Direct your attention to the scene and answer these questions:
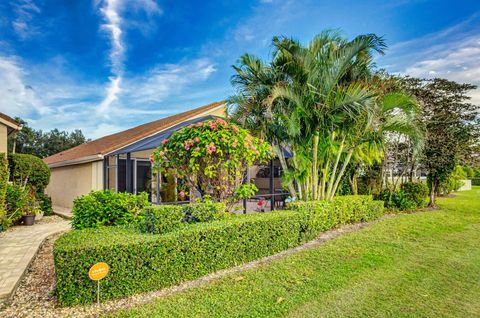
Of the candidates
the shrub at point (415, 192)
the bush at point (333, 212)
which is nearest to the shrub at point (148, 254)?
the bush at point (333, 212)

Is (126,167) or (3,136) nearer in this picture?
(3,136)

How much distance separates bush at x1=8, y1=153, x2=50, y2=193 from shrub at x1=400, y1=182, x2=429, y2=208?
15.8 meters

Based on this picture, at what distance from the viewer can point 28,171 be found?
1156cm

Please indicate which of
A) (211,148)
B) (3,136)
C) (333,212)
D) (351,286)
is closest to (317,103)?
(333,212)

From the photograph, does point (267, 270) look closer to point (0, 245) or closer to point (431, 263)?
point (431, 263)

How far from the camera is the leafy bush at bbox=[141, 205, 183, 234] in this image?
15.2 feet

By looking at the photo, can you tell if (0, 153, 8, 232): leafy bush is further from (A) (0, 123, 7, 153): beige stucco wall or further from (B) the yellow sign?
(B) the yellow sign

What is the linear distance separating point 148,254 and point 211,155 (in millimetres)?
2589

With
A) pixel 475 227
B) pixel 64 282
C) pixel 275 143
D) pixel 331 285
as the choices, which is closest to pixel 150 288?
pixel 64 282

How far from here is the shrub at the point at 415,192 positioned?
12191mm

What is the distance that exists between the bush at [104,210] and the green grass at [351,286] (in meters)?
2.48

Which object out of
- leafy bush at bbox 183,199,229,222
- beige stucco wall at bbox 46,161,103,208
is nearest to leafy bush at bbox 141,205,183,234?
leafy bush at bbox 183,199,229,222

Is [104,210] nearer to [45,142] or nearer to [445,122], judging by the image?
[445,122]

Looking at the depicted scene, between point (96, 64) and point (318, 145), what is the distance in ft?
35.5
